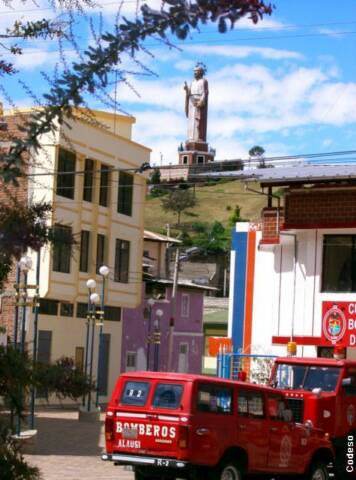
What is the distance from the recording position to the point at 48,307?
42.7 meters

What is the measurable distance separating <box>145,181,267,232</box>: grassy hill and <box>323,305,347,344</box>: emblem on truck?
361ft

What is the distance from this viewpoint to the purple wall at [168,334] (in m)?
49.9

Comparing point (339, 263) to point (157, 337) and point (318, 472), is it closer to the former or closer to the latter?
point (318, 472)

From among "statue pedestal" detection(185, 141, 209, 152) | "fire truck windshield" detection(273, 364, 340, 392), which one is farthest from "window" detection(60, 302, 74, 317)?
"statue pedestal" detection(185, 141, 209, 152)

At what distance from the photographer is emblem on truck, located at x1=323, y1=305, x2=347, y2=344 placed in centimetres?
2816

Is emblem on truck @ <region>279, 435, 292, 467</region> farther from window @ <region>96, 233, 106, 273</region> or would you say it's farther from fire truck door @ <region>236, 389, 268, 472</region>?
window @ <region>96, 233, 106, 273</region>

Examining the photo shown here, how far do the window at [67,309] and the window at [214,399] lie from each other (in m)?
26.0

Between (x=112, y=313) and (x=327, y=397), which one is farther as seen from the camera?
(x=112, y=313)

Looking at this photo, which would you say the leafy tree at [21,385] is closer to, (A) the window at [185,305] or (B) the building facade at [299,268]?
(B) the building facade at [299,268]

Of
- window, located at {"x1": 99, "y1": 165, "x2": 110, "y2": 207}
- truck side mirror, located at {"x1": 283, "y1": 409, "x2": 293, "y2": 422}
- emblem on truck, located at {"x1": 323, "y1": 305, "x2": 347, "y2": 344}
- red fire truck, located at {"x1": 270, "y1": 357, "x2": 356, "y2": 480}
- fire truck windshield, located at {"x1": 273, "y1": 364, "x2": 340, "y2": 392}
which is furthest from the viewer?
window, located at {"x1": 99, "y1": 165, "x2": 110, "y2": 207}

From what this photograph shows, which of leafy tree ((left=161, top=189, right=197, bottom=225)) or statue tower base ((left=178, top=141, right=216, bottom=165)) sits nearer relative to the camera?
leafy tree ((left=161, top=189, right=197, bottom=225))

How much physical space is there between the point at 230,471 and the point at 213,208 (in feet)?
472

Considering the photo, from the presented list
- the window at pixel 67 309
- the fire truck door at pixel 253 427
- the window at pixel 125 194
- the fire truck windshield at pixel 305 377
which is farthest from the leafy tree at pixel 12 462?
the window at pixel 125 194

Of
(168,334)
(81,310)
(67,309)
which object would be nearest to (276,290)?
(67,309)
